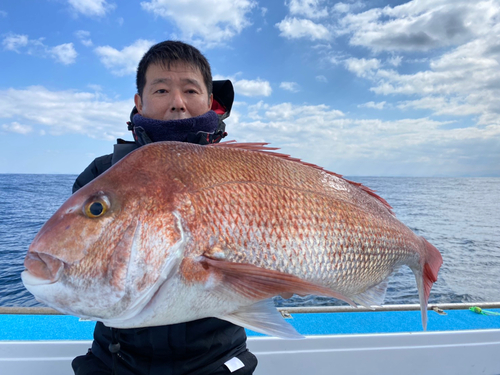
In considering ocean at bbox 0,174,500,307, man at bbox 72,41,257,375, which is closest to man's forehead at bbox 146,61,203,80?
man at bbox 72,41,257,375

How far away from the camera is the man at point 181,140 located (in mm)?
1487

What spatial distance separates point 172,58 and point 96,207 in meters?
1.23

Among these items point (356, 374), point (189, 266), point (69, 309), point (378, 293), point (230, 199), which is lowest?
point (356, 374)

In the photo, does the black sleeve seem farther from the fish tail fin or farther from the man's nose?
the fish tail fin

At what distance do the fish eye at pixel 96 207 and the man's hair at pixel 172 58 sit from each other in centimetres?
115

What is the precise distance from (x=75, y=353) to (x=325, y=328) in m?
1.93

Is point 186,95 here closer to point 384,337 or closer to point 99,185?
point 99,185

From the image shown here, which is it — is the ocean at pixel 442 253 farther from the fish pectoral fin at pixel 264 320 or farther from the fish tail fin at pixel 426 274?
the fish pectoral fin at pixel 264 320

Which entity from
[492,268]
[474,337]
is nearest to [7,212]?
[474,337]

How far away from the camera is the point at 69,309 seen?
100 cm

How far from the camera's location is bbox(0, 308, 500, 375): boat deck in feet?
7.57

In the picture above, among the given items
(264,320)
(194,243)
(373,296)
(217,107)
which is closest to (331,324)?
(373,296)

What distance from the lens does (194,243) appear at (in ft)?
3.40

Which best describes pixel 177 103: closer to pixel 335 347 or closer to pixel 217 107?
pixel 217 107
